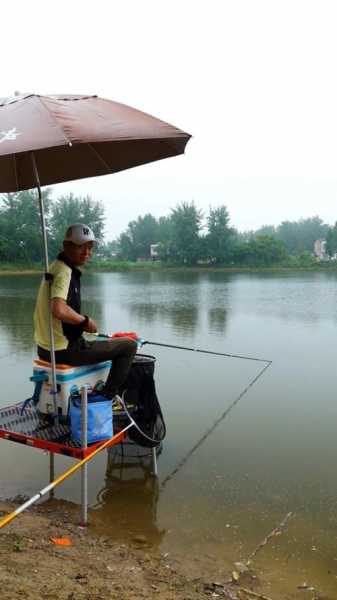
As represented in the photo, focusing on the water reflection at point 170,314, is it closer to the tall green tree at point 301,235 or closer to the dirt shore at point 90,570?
the dirt shore at point 90,570

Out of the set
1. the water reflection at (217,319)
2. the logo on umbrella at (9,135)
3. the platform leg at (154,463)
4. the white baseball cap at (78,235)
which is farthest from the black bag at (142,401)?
the water reflection at (217,319)

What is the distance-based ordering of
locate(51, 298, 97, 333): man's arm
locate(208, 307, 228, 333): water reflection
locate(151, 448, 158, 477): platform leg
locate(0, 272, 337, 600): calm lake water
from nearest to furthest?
locate(0, 272, 337, 600): calm lake water
locate(51, 298, 97, 333): man's arm
locate(151, 448, 158, 477): platform leg
locate(208, 307, 228, 333): water reflection

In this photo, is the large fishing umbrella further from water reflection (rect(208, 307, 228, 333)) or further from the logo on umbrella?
water reflection (rect(208, 307, 228, 333))

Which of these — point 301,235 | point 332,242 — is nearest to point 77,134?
point 332,242

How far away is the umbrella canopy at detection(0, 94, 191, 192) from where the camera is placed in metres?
2.93

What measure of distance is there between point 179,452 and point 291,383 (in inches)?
116

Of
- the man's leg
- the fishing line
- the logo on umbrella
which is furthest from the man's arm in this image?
the fishing line

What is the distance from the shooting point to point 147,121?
3.41m

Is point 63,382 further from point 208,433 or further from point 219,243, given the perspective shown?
point 219,243

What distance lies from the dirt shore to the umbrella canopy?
2.11m

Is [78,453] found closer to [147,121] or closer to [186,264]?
[147,121]

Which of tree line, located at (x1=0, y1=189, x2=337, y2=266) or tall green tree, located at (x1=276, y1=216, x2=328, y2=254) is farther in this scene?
tall green tree, located at (x1=276, y1=216, x2=328, y2=254)

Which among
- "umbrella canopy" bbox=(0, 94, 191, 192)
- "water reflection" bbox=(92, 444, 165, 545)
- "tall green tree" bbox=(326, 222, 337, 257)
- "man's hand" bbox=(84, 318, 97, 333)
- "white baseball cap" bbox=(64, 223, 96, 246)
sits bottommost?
Result: "water reflection" bbox=(92, 444, 165, 545)

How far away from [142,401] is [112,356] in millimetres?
637
